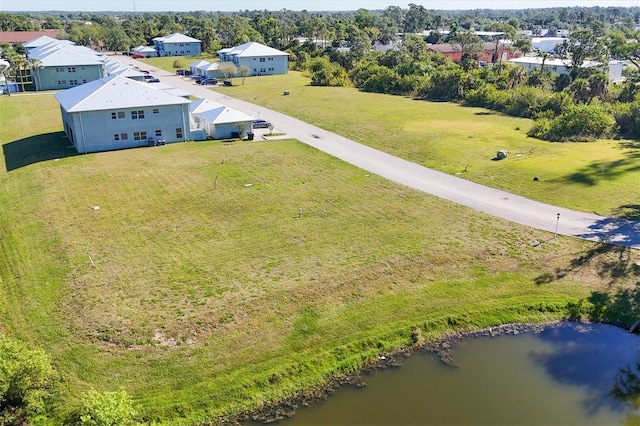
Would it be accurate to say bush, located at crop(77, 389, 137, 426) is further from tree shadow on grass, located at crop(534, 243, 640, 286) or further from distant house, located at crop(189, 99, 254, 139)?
distant house, located at crop(189, 99, 254, 139)

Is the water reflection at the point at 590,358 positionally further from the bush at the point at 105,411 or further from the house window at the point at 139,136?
the house window at the point at 139,136

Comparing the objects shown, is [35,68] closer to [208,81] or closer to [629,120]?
[208,81]

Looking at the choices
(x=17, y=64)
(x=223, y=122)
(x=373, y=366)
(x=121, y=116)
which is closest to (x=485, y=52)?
(x=223, y=122)

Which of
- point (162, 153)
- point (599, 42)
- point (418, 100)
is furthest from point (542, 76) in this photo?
point (162, 153)

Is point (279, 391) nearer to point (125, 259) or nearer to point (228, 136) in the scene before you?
point (125, 259)

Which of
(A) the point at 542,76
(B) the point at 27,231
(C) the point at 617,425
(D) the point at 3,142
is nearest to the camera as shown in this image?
(C) the point at 617,425
